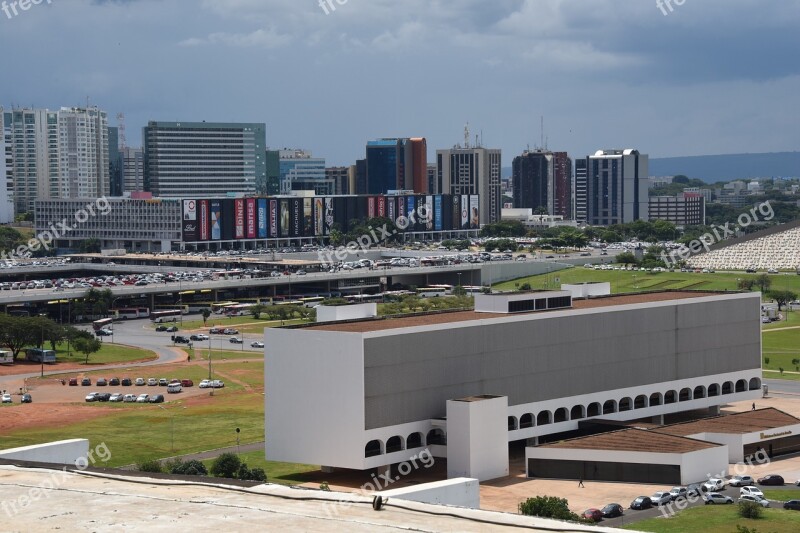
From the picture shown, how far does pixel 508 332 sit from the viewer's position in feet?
204

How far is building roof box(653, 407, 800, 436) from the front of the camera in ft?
205

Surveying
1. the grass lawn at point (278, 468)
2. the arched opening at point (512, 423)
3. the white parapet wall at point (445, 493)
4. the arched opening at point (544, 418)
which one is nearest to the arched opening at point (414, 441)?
the grass lawn at point (278, 468)

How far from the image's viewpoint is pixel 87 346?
99625mm

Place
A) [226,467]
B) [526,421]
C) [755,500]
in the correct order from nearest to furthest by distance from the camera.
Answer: [755,500] → [226,467] → [526,421]

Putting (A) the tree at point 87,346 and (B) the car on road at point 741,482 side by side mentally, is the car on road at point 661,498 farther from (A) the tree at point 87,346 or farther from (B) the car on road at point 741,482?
(A) the tree at point 87,346

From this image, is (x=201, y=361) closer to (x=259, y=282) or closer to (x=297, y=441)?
(x=297, y=441)

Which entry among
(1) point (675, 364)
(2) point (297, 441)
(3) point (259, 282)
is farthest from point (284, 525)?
(3) point (259, 282)

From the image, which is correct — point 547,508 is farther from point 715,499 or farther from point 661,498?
point 715,499

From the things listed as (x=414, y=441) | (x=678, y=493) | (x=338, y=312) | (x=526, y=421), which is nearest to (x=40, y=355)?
(x=338, y=312)

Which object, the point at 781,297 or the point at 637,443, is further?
the point at 781,297

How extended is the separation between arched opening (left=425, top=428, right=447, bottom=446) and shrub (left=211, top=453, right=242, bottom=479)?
8.36m

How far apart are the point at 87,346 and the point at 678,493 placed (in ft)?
191

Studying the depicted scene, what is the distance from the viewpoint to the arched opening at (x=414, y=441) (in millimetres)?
58084

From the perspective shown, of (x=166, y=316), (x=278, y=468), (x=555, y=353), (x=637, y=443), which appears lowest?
(x=166, y=316)
